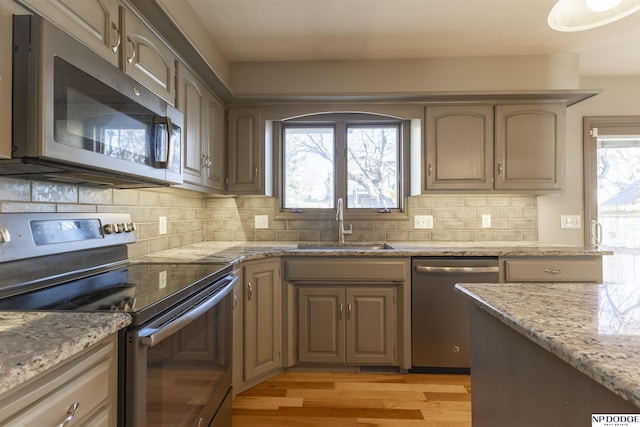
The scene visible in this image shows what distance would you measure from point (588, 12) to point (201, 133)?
1.94 meters

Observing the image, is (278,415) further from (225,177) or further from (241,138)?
(241,138)

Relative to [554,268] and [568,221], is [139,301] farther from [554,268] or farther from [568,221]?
[568,221]

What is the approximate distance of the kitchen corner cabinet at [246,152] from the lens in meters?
2.56

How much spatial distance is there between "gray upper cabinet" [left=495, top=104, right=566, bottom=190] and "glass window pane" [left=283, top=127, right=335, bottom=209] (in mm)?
1330

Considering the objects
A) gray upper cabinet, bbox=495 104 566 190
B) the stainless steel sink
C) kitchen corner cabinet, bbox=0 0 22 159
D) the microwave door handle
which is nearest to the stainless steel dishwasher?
the stainless steel sink

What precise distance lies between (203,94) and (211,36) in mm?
474

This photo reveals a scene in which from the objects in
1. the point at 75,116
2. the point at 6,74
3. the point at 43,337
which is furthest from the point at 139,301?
the point at 6,74

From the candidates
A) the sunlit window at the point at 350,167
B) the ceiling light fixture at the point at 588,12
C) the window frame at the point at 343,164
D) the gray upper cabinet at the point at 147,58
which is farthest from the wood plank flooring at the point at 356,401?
the ceiling light fixture at the point at 588,12

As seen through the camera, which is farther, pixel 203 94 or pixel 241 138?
pixel 241 138

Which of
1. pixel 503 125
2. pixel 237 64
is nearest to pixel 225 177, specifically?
pixel 237 64

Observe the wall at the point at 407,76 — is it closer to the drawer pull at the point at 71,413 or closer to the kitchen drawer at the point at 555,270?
the kitchen drawer at the point at 555,270

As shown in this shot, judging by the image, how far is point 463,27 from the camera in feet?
7.16

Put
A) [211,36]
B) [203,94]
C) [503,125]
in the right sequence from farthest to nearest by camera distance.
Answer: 1. [503,125]
2. [211,36]
3. [203,94]

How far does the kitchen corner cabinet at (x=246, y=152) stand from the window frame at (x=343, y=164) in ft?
0.91
